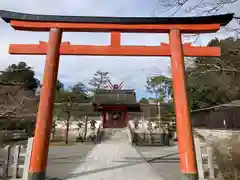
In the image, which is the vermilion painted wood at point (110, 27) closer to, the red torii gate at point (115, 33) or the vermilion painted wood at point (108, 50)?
the red torii gate at point (115, 33)

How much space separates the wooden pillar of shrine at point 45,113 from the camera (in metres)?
5.59

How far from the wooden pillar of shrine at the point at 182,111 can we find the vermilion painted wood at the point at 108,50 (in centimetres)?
28

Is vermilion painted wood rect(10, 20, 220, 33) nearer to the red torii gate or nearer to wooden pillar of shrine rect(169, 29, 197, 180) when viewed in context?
the red torii gate

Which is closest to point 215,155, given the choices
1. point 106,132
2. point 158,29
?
point 158,29

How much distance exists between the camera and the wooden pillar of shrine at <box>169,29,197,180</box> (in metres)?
5.59

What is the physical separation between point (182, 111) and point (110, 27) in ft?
9.91

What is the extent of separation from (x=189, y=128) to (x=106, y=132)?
2268 centimetres

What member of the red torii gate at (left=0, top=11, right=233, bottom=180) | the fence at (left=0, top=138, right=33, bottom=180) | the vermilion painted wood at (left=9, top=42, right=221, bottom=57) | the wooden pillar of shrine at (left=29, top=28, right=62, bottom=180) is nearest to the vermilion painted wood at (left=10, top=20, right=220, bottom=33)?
the red torii gate at (left=0, top=11, right=233, bottom=180)

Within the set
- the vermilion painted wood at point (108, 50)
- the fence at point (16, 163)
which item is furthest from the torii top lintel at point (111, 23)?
the fence at point (16, 163)

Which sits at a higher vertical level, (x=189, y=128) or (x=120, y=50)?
(x=120, y=50)

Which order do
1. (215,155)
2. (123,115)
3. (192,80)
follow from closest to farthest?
(192,80) → (215,155) → (123,115)

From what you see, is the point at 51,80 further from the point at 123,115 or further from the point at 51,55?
the point at 123,115

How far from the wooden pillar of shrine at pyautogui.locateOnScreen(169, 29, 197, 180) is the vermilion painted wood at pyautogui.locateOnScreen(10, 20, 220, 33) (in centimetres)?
27

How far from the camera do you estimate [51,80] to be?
20.1 ft
